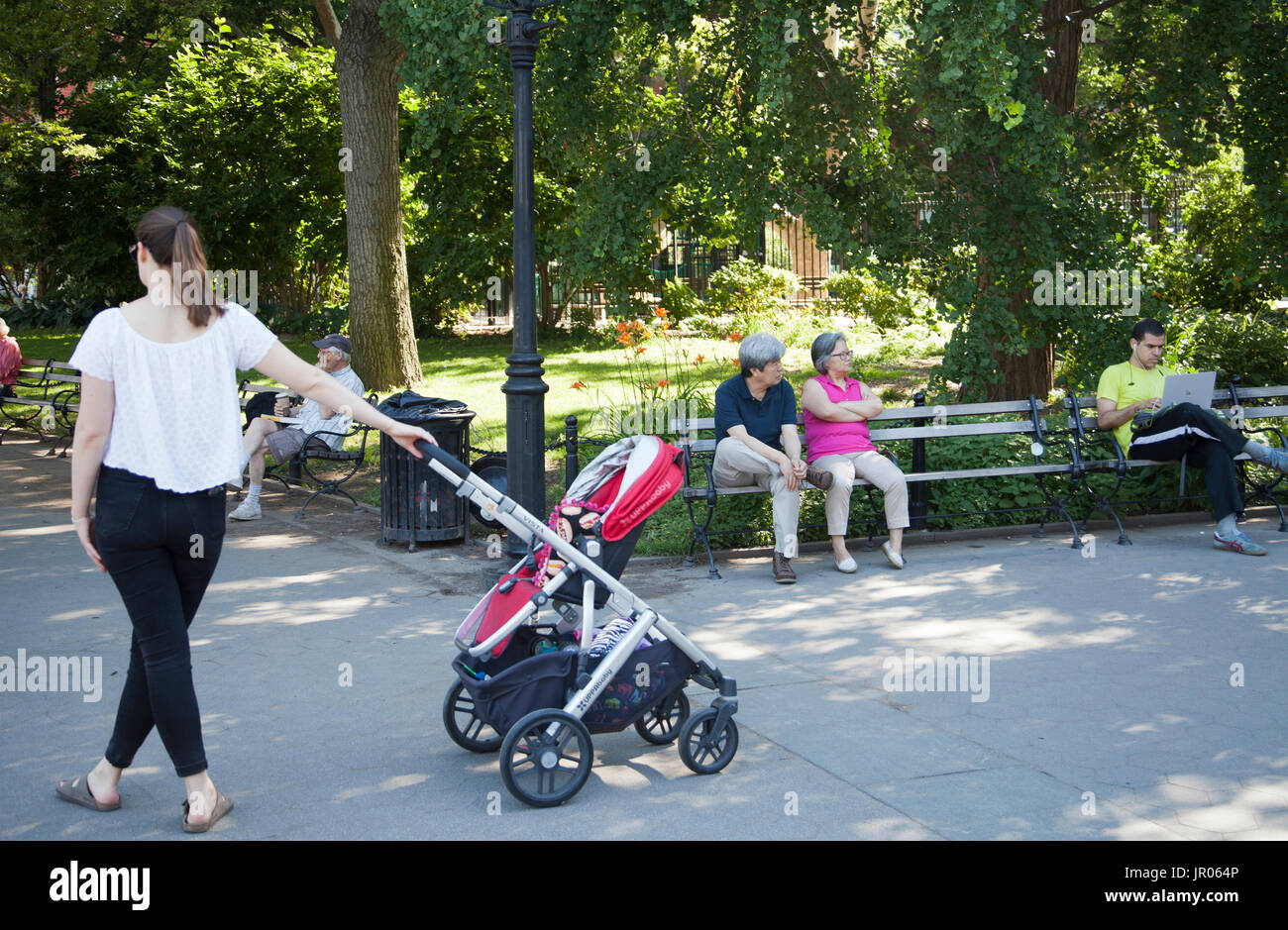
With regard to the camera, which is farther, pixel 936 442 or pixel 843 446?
pixel 936 442

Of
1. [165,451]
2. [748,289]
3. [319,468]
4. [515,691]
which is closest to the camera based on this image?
[165,451]

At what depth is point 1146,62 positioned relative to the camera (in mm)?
10398

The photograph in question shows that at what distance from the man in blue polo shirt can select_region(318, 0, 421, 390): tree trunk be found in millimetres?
7311

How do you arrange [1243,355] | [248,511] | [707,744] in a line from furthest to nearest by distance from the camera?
[1243,355]
[248,511]
[707,744]

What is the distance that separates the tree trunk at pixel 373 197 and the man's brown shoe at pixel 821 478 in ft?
25.4

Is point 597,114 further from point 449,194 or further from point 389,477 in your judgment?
point 449,194

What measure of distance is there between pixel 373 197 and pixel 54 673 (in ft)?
30.8

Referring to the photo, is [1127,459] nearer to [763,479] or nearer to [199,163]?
[763,479]

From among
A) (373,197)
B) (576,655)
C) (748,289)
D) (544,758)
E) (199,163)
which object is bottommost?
(544,758)

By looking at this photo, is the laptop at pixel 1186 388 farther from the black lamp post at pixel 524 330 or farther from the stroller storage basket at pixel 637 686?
the stroller storage basket at pixel 637 686

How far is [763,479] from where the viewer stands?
27.0 ft

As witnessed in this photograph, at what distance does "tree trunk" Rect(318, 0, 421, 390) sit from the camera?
14234 millimetres

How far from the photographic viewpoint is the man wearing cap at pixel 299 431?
9758 millimetres

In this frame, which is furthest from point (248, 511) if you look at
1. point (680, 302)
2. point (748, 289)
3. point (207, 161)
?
point (207, 161)
